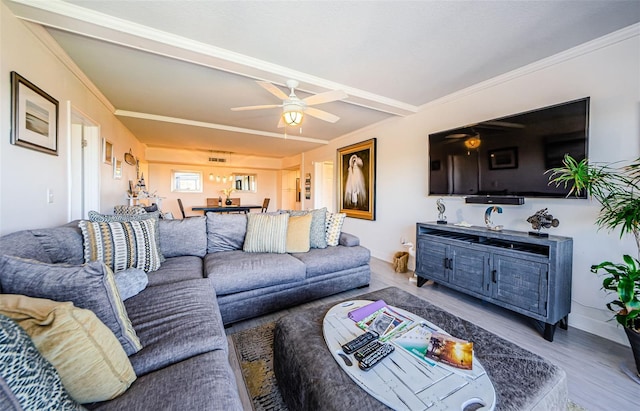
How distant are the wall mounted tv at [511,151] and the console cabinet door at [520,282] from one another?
0.69 meters

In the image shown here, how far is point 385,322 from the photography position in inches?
55.1

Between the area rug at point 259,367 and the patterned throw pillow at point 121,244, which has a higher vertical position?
the patterned throw pillow at point 121,244

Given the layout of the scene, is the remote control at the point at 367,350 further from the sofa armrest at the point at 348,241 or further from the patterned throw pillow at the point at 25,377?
the sofa armrest at the point at 348,241

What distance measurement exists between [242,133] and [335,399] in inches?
193

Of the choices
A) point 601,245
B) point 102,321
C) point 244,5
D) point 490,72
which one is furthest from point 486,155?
point 102,321

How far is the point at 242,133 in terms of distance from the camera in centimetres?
496

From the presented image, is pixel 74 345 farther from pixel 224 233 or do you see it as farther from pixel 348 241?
pixel 348 241

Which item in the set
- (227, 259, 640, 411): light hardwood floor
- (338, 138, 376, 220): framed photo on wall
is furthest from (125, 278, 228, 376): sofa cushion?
(338, 138, 376, 220): framed photo on wall

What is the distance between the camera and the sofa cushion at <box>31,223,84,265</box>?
159 centimetres

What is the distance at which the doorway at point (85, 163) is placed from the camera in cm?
289

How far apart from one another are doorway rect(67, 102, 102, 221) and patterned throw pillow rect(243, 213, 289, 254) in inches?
79.8

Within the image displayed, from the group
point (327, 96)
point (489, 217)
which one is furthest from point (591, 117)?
Answer: point (327, 96)

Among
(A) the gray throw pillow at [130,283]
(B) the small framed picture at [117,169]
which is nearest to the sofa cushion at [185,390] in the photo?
(A) the gray throw pillow at [130,283]

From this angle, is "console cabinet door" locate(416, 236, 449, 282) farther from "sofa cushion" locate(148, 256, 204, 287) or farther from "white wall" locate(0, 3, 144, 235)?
"white wall" locate(0, 3, 144, 235)
